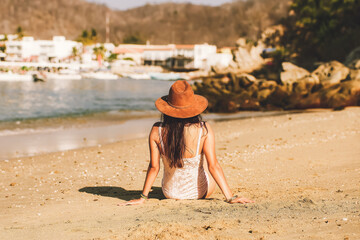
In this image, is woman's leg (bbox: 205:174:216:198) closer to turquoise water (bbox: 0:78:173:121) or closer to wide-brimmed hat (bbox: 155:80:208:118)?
wide-brimmed hat (bbox: 155:80:208:118)

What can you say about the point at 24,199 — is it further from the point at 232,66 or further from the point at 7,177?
the point at 232,66

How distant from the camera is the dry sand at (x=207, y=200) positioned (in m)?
3.79

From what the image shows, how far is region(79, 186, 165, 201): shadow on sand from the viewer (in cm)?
575

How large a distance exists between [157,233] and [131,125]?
13.6 meters

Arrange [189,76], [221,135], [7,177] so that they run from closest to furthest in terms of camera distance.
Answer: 1. [7,177]
2. [221,135]
3. [189,76]

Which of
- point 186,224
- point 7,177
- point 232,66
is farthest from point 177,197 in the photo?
point 232,66

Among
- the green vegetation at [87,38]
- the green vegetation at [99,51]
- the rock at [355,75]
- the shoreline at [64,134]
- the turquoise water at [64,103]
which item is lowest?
the turquoise water at [64,103]

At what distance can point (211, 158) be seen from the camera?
4824mm

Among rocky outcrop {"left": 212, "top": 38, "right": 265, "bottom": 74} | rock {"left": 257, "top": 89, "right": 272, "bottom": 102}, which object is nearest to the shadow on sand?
rock {"left": 257, "top": 89, "right": 272, "bottom": 102}

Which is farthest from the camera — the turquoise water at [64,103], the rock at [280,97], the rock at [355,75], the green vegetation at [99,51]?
the green vegetation at [99,51]

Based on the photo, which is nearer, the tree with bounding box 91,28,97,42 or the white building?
the white building

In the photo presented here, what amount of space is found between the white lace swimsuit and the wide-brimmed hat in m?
0.65

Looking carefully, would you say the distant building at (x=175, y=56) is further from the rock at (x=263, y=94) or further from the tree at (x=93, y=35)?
the rock at (x=263, y=94)

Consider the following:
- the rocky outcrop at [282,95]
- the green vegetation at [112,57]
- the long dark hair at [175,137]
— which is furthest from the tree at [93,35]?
the long dark hair at [175,137]
